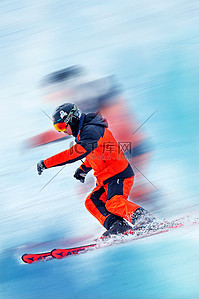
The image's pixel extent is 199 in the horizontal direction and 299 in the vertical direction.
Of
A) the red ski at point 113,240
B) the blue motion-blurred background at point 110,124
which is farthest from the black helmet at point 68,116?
the blue motion-blurred background at point 110,124

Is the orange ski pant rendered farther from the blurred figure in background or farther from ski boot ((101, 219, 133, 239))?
the blurred figure in background

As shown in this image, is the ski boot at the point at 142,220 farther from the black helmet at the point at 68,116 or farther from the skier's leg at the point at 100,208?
the black helmet at the point at 68,116

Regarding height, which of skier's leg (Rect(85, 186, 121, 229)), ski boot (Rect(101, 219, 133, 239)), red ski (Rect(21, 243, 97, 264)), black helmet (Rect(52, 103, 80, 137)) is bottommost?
red ski (Rect(21, 243, 97, 264))

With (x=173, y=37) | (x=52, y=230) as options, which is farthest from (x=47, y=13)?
(x=52, y=230)

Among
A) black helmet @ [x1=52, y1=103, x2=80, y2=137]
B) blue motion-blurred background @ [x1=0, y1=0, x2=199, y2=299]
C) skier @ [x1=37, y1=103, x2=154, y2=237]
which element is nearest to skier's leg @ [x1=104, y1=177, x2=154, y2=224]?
skier @ [x1=37, y1=103, x2=154, y2=237]

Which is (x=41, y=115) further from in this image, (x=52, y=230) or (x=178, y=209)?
(x=178, y=209)

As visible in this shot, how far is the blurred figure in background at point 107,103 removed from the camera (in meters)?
5.13

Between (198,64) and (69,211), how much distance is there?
2.72m

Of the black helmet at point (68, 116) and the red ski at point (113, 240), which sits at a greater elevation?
the black helmet at point (68, 116)

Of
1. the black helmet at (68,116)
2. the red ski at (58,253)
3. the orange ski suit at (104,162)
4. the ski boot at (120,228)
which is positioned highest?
the black helmet at (68,116)

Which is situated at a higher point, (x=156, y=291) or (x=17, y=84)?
(x=17, y=84)

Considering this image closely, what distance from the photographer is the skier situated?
3.68 m

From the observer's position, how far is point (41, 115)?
6.02 meters

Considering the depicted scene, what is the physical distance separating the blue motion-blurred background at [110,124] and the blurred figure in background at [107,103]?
0.01 meters
